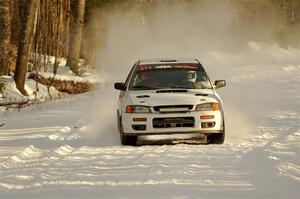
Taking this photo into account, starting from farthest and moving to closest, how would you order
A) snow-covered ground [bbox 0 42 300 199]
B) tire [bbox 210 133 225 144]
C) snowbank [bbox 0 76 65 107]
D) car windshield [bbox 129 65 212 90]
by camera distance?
snowbank [bbox 0 76 65 107] < car windshield [bbox 129 65 212 90] < tire [bbox 210 133 225 144] < snow-covered ground [bbox 0 42 300 199]

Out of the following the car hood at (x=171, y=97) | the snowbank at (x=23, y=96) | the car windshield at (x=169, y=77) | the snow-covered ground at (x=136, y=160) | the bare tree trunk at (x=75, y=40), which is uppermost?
the bare tree trunk at (x=75, y=40)

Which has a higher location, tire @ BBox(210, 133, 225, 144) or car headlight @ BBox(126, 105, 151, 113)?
car headlight @ BBox(126, 105, 151, 113)

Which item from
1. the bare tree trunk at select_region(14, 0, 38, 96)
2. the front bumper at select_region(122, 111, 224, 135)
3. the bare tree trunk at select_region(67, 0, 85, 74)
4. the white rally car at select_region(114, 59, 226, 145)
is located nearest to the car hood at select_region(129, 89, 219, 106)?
the white rally car at select_region(114, 59, 226, 145)

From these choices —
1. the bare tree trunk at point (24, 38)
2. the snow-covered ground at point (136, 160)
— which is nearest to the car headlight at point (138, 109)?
the snow-covered ground at point (136, 160)

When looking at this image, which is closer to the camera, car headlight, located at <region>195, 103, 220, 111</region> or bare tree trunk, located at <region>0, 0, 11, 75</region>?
car headlight, located at <region>195, 103, 220, 111</region>

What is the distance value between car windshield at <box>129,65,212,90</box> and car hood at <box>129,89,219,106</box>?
1.68ft

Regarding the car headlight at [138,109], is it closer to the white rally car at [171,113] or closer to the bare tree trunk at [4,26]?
the white rally car at [171,113]

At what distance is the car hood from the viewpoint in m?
10.7

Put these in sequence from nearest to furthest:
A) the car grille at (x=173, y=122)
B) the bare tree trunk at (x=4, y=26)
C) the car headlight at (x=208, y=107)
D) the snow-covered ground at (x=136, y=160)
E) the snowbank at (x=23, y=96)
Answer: the snow-covered ground at (x=136, y=160) → the car grille at (x=173, y=122) → the car headlight at (x=208, y=107) → the snowbank at (x=23, y=96) → the bare tree trunk at (x=4, y=26)

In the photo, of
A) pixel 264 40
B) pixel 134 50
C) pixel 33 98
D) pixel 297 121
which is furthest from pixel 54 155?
pixel 264 40

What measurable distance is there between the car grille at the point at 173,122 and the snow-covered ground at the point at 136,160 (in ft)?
1.23

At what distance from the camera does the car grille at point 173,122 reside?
10641mm

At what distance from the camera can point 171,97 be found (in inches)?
423

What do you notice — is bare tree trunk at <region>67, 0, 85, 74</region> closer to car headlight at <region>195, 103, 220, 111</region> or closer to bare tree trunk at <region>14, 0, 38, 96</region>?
bare tree trunk at <region>14, 0, 38, 96</region>
